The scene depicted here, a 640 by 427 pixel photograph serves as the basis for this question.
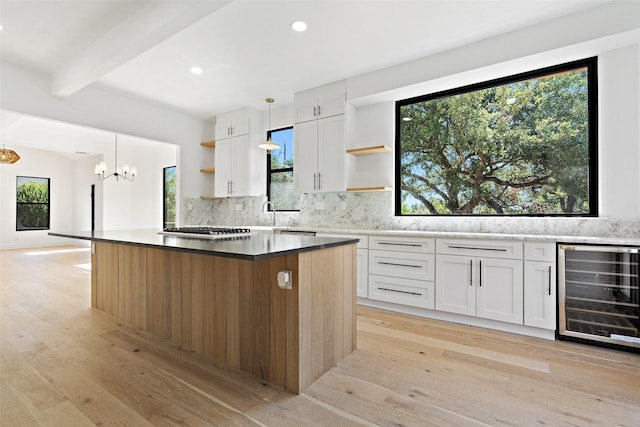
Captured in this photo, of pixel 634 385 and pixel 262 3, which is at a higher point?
pixel 262 3

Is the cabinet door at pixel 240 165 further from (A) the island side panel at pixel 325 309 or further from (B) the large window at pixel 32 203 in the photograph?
(B) the large window at pixel 32 203

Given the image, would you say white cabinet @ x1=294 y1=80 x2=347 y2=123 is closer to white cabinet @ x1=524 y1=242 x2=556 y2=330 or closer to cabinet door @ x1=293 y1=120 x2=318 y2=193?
cabinet door @ x1=293 y1=120 x2=318 y2=193

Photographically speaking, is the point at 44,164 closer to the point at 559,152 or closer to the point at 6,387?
the point at 6,387

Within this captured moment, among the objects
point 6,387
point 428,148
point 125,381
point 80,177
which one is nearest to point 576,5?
point 428,148

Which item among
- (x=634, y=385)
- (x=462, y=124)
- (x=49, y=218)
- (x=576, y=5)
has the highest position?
(x=576, y=5)

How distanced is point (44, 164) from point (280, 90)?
9456 mm

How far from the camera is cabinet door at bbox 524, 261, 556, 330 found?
2.57 m

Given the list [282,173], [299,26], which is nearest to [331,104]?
[299,26]

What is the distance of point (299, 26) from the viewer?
282cm

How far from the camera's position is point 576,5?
252cm

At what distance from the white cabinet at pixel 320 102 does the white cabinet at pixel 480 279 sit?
7.07 ft

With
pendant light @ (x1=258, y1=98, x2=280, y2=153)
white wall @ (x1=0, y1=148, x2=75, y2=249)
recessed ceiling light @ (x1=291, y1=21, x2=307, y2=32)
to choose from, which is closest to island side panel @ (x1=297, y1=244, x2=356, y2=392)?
pendant light @ (x1=258, y1=98, x2=280, y2=153)

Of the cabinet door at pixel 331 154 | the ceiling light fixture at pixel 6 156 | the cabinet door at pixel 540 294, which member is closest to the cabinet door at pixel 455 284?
the cabinet door at pixel 540 294

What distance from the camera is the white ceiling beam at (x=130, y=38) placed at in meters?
2.37
